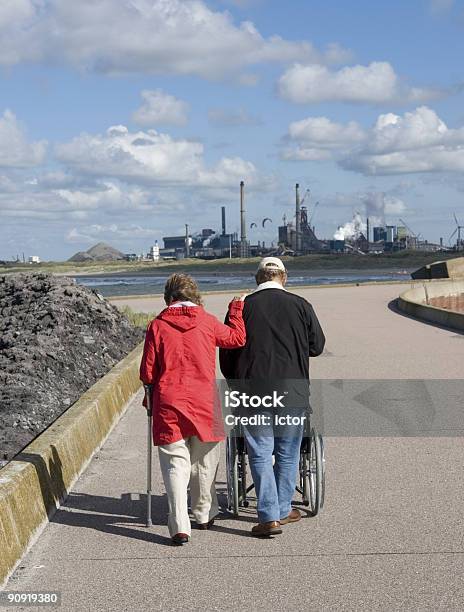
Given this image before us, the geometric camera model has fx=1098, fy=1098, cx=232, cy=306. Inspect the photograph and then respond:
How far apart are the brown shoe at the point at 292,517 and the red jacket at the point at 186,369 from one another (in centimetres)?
71

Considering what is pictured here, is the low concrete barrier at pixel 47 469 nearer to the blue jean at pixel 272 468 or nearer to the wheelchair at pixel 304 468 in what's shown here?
the wheelchair at pixel 304 468

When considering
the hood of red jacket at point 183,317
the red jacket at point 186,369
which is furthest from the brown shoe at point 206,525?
the hood of red jacket at point 183,317

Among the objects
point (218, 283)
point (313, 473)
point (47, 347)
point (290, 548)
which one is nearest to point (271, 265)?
point (313, 473)

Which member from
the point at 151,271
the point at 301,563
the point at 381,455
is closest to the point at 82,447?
the point at 381,455

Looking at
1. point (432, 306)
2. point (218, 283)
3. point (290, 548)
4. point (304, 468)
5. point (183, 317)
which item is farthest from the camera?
point (218, 283)

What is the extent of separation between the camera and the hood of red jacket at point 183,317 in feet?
22.1

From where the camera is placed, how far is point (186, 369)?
21.9ft

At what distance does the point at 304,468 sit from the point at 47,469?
5.74 feet

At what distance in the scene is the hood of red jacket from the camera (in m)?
6.73

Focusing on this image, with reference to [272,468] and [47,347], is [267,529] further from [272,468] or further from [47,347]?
[47,347]

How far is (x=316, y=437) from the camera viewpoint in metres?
7.16

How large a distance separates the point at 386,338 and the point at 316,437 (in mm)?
14900

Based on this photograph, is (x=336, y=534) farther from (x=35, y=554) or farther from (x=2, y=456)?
(x=2, y=456)

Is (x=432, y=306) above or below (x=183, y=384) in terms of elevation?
below
